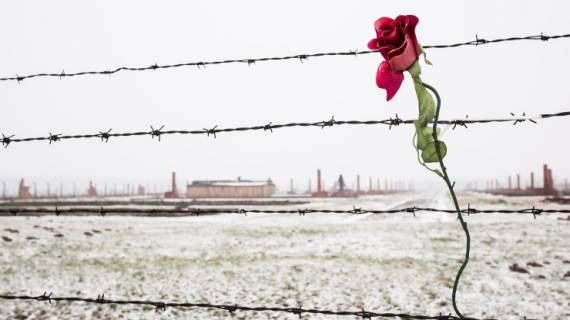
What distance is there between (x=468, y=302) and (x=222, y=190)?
71743 mm

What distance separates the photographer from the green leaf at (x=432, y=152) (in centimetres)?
138

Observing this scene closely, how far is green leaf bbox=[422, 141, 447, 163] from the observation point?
1385mm

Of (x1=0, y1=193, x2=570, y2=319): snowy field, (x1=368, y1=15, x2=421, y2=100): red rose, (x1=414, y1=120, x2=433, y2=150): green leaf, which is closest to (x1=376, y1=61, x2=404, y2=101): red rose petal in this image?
(x1=368, y1=15, x2=421, y2=100): red rose

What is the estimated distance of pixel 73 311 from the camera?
5973 mm

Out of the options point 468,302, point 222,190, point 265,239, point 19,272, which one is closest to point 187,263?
point 19,272

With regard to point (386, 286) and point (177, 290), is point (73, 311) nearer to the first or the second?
point (177, 290)

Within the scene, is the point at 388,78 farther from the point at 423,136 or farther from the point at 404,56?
the point at 423,136

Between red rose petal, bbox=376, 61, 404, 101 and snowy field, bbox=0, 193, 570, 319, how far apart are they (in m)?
5.02

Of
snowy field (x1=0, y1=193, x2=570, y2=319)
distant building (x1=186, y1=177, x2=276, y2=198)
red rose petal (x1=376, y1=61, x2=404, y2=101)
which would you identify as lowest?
distant building (x1=186, y1=177, x2=276, y2=198)

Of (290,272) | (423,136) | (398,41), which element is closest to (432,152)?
(423,136)

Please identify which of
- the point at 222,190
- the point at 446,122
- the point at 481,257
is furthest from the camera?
the point at 222,190

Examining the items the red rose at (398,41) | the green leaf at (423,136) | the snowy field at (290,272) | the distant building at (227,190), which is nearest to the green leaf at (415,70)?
the red rose at (398,41)

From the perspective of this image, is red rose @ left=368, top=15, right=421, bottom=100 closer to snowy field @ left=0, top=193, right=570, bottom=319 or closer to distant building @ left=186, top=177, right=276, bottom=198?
snowy field @ left=0, top=193, right=570, bottom=319

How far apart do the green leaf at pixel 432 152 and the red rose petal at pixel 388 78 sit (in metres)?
0.21
